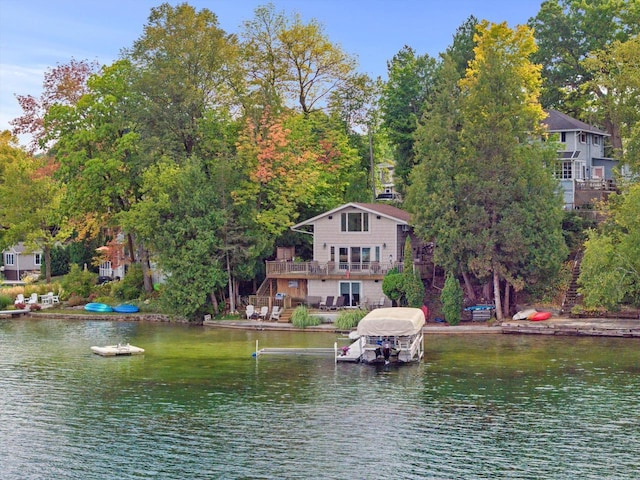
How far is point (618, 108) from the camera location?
66562 millimetres

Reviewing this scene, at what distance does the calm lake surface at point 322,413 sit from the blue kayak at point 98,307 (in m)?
15.5

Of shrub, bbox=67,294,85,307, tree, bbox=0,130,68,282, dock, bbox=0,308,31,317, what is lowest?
dock, bbox=0,308,31,317

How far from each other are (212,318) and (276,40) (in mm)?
23701

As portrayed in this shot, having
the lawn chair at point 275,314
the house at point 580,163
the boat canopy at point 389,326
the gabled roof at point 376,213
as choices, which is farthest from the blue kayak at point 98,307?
the house at point 580,163

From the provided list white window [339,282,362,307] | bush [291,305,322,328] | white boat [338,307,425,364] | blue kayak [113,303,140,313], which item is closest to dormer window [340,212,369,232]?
white window [339,282,362,307]

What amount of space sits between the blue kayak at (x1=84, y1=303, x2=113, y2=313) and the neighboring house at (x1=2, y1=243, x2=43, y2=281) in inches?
1018

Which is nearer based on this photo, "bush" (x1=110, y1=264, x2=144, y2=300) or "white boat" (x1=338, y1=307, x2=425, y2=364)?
"white boat" (x1=338, y1=307, x2=425, y2=364)

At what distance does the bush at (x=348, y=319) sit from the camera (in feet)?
178

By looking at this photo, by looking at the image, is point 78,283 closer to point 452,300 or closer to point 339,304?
point 339,304

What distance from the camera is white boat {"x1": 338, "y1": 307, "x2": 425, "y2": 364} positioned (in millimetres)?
43250

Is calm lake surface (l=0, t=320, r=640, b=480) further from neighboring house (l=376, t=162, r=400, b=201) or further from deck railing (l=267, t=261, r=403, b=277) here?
neighboring house (l=376, t=162, r=400, b=201)

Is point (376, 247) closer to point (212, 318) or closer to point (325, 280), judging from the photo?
point (325, 280)

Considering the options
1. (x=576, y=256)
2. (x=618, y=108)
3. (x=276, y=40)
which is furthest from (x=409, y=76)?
(x=576, y=256)

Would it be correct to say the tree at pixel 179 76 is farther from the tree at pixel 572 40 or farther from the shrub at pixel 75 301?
the tree at pixel 572 40
